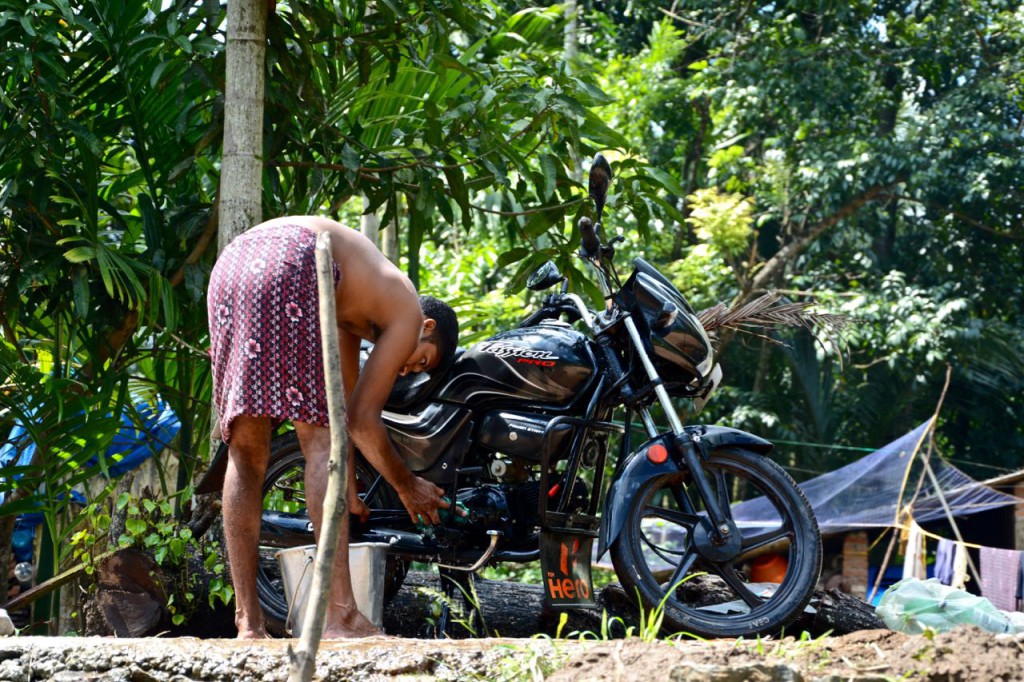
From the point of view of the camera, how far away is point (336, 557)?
132 inches

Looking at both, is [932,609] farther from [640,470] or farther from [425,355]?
[425,355]

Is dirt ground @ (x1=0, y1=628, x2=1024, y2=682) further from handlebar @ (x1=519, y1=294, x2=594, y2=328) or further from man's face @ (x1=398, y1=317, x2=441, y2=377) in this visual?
handlebar @ (x1=519, y1=294, x2=594, y2=328)

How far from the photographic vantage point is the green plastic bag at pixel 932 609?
3590 millimetres

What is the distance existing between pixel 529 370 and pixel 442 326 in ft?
1.24

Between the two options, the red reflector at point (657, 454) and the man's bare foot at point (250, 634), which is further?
the red reflector at point (657, 454)

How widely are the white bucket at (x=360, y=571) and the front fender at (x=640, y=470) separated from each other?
724 mm

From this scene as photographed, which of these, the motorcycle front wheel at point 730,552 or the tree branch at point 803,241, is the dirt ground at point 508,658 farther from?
the tree branch at point 803,241

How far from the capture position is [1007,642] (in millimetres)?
2727

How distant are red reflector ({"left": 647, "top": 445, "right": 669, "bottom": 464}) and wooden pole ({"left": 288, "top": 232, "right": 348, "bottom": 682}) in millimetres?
2130

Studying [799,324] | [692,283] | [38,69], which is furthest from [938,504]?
[38,69]

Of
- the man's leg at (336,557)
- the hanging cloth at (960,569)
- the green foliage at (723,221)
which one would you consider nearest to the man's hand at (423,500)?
the man's leg at (336,557)

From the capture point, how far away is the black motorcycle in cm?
392

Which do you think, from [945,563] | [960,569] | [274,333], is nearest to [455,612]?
[274,333]

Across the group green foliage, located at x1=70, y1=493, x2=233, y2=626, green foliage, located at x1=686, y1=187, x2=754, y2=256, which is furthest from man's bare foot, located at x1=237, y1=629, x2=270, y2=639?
green foliage, located at x1=686, y1=187, x2=754, y2=256
